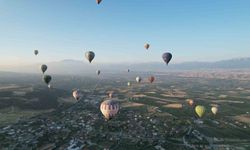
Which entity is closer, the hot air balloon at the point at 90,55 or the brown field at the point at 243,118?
the hot air balloon at the point at 90,55

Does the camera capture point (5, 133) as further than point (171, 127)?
No

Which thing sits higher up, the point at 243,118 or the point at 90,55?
the point at 90,55

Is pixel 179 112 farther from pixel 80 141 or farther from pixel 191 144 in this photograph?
pixel 80 141

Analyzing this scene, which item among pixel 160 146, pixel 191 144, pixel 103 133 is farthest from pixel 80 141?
pixel 191 144

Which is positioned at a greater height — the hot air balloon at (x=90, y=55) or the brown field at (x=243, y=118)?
the hot air balloon at (x=90, y=55)

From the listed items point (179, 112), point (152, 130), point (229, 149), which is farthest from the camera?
point (179, 112)

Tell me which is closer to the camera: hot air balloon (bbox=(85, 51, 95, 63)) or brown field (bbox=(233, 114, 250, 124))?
hot air balloon (bbox=(85, 51, 95, 63))

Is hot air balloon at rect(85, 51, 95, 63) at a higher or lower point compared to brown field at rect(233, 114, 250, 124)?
higher

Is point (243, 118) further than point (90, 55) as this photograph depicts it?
Yes

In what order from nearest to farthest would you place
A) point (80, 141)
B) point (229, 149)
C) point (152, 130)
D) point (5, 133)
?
point (229, 149) → point (80, 141) → point (5, 133) → point (152, 130)
